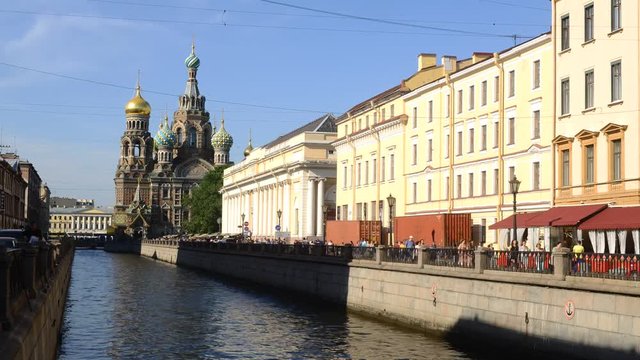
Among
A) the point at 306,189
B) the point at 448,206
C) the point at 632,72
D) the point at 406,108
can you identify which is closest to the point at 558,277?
the point at 632,72

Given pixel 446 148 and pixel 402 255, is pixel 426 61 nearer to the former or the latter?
pixel 446 148

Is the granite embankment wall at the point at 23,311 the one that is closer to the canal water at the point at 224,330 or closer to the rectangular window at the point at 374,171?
the canal water at the point at 224,330

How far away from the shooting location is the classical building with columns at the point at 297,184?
9300cm

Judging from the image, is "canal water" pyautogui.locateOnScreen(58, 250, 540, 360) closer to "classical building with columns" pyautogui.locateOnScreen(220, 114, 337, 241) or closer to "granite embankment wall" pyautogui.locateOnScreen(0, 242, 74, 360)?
"granite embankment wall" pyautogui.locateOnScreen(0, 242, 74, 360)

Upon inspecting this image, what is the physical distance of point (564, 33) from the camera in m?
41.2

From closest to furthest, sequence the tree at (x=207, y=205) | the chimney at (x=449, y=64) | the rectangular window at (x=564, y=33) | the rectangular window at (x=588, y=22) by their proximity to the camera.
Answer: the rectangular window at (x=588, y=22) → the rectangular window at (x=564, y=33) → the chimney at (x=449, y=64) → the tree at (x=207, y=205)

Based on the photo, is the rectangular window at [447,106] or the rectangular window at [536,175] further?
the rectangular window at [447,106]

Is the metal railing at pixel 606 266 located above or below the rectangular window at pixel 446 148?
below

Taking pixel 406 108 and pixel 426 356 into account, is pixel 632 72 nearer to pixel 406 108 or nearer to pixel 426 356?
pixel 426 356

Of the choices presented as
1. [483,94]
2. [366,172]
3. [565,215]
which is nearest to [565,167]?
[565,215]

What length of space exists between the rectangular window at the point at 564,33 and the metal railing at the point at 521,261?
12542 mm

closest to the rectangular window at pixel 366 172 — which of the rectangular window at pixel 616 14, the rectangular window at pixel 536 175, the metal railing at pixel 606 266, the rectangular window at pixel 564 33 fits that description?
the rectangular window at pixel 536 175

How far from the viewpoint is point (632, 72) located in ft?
117

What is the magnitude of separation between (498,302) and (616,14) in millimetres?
13118
